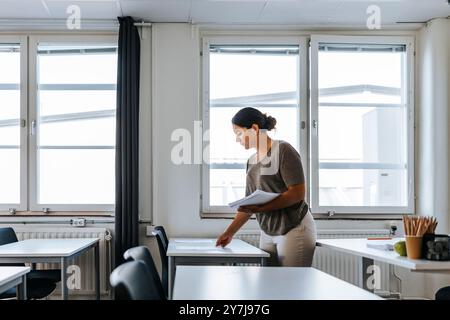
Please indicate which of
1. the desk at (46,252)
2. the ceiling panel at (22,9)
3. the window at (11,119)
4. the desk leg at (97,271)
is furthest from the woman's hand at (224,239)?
the ceiling panel at (22,9)

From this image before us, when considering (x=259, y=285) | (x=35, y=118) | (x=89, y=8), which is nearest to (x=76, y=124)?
(x=35, y=118)

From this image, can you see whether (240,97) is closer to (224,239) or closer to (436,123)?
(436,123)

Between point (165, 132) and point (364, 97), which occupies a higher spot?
point (364, 97)

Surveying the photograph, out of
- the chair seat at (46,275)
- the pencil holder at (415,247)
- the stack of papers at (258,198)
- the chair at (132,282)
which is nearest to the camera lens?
the chair at (132,282)

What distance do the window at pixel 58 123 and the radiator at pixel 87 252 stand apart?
0.21 m

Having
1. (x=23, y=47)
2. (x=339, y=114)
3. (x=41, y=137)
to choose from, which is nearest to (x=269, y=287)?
(x=339, y=114)

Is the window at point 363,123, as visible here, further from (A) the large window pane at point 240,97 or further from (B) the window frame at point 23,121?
(B) the window frame at point 23,121

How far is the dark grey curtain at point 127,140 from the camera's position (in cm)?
400

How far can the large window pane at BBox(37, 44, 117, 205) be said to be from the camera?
4250 mm

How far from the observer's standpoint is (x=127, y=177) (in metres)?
4.02

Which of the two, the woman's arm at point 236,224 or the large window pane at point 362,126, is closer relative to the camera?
the woman's arm at point 236,224

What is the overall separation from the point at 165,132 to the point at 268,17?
131 centimetres

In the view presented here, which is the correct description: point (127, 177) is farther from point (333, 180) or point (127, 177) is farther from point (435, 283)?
point (435, 283)

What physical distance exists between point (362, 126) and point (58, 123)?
2.69m
